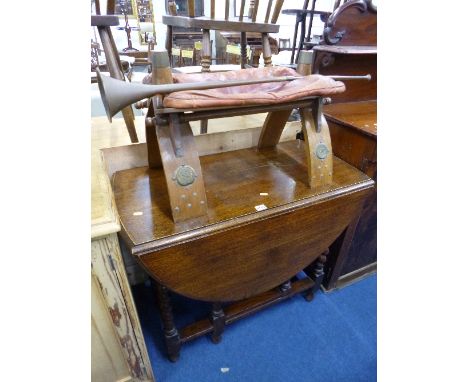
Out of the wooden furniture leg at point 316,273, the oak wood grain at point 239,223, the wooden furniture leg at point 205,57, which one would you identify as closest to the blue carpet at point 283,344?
the wooden furniture leg at point 316,273

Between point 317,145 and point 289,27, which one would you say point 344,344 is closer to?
point 317,145

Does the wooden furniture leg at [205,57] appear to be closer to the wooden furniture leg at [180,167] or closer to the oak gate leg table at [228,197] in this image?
the oak gate leg table at [228,197]

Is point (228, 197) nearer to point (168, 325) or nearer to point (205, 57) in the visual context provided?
point (168, 325)

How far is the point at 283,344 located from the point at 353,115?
1.03m

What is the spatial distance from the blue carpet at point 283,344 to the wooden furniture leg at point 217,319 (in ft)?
0.25

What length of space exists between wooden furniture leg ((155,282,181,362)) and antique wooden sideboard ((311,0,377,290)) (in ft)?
2.46

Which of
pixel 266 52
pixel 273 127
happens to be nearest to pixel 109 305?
pixel 273 127

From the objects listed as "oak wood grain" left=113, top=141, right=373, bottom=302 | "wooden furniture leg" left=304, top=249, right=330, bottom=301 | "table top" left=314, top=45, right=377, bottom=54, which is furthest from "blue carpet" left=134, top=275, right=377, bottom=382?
"table top" left=314, top=45, right=377, bottom=54

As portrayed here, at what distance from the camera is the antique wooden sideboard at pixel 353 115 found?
1142 mm

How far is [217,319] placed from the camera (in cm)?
116

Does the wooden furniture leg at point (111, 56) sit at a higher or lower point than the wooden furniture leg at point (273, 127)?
higher
